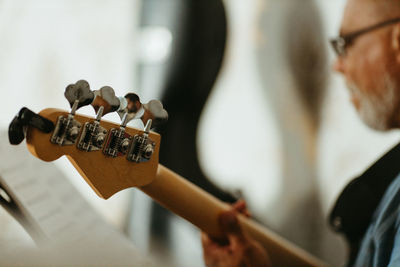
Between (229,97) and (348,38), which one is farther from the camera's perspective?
(229,97)

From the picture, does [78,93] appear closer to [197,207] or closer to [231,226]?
[197,207]

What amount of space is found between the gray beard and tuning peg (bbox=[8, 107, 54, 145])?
102 centimetres

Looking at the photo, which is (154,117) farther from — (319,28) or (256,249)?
(319,28)

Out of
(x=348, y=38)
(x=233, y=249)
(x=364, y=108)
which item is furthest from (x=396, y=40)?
(x=233, y=249)

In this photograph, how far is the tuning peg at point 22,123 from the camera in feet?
1.89

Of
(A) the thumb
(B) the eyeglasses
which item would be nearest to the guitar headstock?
(A) the thumb

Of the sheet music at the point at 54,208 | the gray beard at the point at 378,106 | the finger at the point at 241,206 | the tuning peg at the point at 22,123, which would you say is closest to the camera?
the tuning peg at the point at 22,123

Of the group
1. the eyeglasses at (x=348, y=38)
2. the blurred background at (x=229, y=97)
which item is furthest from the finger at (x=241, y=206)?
the eyeglasses at (x=348, y=38)

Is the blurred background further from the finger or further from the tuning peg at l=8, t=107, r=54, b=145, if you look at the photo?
the tuning peg at l=8, t=107, r=54, b=145

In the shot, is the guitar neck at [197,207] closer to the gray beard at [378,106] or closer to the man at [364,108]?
the man at [364,108]

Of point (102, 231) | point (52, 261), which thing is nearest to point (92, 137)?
point (52, 261)

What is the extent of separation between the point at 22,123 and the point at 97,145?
0.14 meters

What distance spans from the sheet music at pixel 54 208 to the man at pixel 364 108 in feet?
0.85

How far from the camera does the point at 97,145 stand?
0.68 metres
